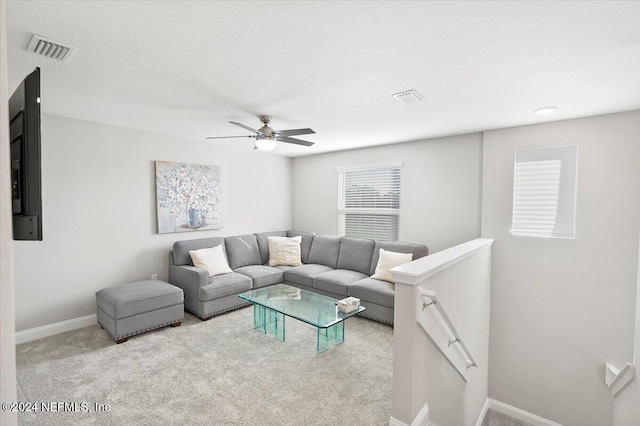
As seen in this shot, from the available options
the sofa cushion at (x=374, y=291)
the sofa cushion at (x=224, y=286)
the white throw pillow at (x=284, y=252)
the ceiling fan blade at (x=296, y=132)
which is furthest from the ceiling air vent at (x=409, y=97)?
the white throw pillow at (x=284, y=252)

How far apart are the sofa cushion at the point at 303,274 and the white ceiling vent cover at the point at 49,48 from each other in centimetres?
350

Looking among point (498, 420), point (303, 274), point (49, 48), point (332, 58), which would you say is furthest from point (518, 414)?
point (49, 48)

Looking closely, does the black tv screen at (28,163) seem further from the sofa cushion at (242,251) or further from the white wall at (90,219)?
the sofa cushion at (242,251)

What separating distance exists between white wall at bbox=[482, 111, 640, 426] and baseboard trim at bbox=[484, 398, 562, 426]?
6 centimetres

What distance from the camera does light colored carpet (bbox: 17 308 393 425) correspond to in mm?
2094

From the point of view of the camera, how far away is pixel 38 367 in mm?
2629

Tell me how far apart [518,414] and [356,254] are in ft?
9.19

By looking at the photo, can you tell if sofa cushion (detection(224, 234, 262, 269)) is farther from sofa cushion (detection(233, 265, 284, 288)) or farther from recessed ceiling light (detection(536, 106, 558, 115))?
recessed ceiling light (detection(536, 106, 558, 115))

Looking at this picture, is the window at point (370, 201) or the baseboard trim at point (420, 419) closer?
the baseboard trim at point (420, 419)

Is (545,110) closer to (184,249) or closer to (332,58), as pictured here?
(332,58)

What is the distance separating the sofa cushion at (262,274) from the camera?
14.0ft

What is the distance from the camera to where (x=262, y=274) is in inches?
172

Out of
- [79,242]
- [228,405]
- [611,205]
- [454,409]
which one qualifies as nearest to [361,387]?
[454,409]

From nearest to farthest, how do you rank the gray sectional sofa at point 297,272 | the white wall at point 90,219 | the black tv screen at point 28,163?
the black tv screen at point 28,163
the white wall at point 90,219
the gray sectional sofa at point 297,272
